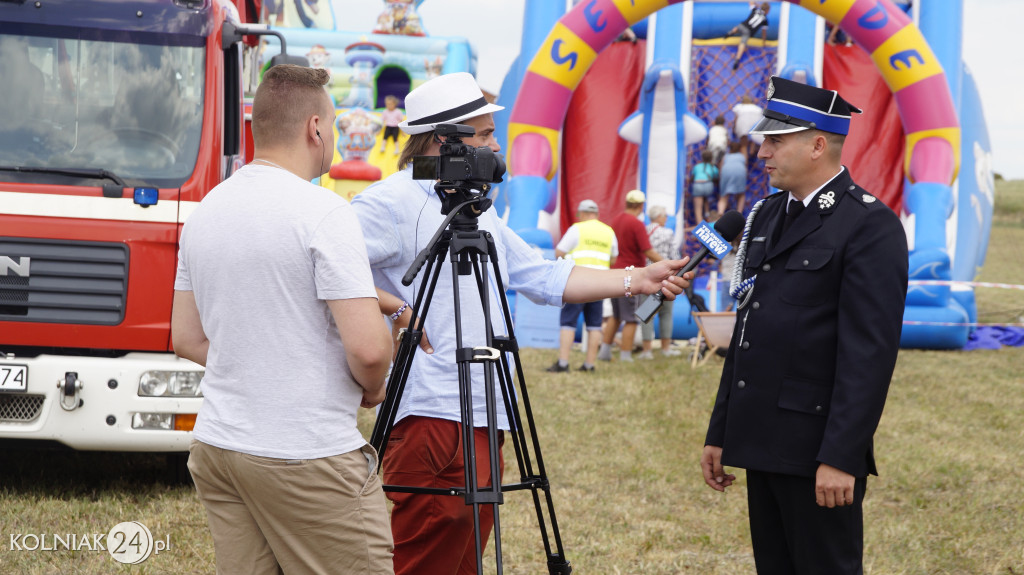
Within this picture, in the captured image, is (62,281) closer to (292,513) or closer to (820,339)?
(292,513)

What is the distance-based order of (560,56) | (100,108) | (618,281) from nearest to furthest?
(618,281)
(100,108)
(560,56)

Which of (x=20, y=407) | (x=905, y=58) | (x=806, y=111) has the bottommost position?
(x=20, y=407)

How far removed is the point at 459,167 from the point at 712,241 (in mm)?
835

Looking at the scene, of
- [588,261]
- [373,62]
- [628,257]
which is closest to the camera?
[588,261]

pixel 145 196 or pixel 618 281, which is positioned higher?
pixel 145 196

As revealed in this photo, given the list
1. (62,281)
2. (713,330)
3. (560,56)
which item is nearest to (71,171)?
(62,281)

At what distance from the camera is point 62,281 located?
4996mm

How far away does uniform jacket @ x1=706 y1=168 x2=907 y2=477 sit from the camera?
2.69m

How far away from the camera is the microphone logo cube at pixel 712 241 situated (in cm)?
298

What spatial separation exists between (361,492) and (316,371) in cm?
32

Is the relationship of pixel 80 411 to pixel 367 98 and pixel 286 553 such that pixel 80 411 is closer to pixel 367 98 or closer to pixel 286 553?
pixel 286 553

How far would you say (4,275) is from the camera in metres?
4.95

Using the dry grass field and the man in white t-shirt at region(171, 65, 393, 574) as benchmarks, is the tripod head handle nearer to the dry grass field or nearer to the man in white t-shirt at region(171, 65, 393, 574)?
the man in white t-shirt at region(171, 65, 393, 574)

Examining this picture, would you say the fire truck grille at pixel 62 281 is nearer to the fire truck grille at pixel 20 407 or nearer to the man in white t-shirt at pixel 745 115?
the fire truck grille at pixel 20 407
